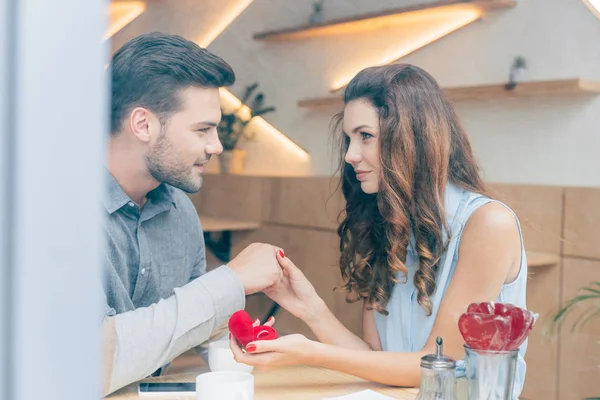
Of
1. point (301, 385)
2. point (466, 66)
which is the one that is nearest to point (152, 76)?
point (301, 385)

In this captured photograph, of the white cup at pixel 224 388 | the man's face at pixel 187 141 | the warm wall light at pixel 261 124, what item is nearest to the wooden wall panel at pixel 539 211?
the warm wall light at pixel 261 124

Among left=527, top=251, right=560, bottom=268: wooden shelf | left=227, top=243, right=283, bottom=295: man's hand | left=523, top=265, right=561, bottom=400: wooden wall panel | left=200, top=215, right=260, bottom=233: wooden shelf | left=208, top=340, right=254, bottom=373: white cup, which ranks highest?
left=200, top=215, right=260, bottom=233: wooden shelf

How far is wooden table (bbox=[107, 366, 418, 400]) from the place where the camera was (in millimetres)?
1061

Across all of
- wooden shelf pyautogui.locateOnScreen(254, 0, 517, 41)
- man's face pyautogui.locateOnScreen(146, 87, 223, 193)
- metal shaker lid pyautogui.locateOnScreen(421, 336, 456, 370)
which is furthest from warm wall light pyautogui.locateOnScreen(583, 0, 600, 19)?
metal shaker lid pyautogui.locateOnScreen(421, 336, 456, 370)

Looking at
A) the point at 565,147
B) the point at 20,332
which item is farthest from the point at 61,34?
the point at 565,147

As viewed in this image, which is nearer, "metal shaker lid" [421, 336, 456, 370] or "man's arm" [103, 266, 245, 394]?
"metal shaker lid" [421, 336, 456, 370]

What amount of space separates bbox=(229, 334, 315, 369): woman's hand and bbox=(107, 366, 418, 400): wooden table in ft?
0.18

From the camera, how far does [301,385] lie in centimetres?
112

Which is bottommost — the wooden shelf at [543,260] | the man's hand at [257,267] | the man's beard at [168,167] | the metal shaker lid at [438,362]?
the metal shaker lid at [438,362]

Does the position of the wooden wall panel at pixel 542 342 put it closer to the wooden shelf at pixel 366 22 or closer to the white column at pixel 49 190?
the wooden shelf at pixel 366 22

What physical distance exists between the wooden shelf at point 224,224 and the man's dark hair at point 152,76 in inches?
14.1

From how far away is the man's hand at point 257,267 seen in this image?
3.88 ft

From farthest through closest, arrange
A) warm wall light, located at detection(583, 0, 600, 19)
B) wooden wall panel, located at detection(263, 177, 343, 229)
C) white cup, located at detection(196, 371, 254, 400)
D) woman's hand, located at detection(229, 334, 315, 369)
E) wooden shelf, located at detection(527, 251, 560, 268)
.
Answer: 1. wooden shelf, located at detection(527, 251, 560, 268)
2. warm wall light, located at detection(583, 0, 600, 19)
3. wooden wall panel, located at detection(263, 177, 343, 229)
4. woman's hand, located at detection(229, 334, 315, 369)
5. white cup, located at detection(196, 371, 254, 400)

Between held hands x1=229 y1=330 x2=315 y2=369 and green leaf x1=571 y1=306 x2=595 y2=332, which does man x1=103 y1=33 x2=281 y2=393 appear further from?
green leaf x1=571 y1=306 x2=595 y2=332
